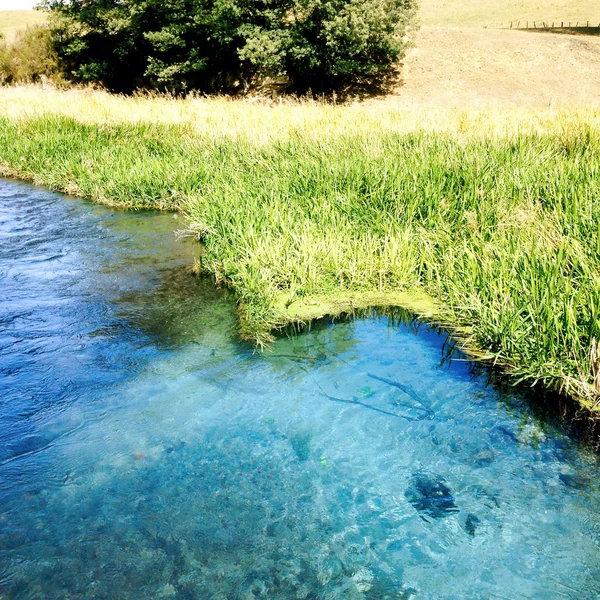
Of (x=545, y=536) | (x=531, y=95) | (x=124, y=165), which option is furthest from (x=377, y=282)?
(x=531, y=95)

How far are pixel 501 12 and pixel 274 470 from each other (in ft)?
179

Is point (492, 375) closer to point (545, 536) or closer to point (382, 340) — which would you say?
point (382, 340)

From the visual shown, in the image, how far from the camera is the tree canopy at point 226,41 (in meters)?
24.5

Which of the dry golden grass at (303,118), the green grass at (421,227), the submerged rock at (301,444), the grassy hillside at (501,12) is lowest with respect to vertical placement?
the submerged rock at (301,444)

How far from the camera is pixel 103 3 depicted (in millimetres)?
28938

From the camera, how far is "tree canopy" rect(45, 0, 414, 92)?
2448 centimetres

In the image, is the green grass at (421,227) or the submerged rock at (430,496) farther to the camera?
the green grass at (421,227)

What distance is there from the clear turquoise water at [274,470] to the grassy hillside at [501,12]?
43666 millimetres

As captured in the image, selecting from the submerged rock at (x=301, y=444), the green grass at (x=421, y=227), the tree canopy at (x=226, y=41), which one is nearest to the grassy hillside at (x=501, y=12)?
the tree canopy at (x=226, y=41)

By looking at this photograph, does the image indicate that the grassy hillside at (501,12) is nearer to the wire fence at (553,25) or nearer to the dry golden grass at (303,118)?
the wire fence at (553,25)

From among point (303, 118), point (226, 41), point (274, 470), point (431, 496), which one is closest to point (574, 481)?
point (431, 496)

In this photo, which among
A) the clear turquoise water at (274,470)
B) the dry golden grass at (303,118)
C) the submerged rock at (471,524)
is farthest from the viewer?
the dry golden grass at (303,118)

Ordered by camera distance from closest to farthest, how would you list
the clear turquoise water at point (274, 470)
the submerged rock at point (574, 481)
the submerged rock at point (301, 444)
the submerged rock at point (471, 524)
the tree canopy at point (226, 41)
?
the clear turquoise water at point (274, 470)
the submerged rock at point (471, 524)
the submerged rock at point (574, 481)
the submerged rock at point (301, 444)
the tree canopy at point (226, 41)

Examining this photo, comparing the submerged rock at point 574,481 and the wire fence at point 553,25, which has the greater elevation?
the wire fence at point 553,25
